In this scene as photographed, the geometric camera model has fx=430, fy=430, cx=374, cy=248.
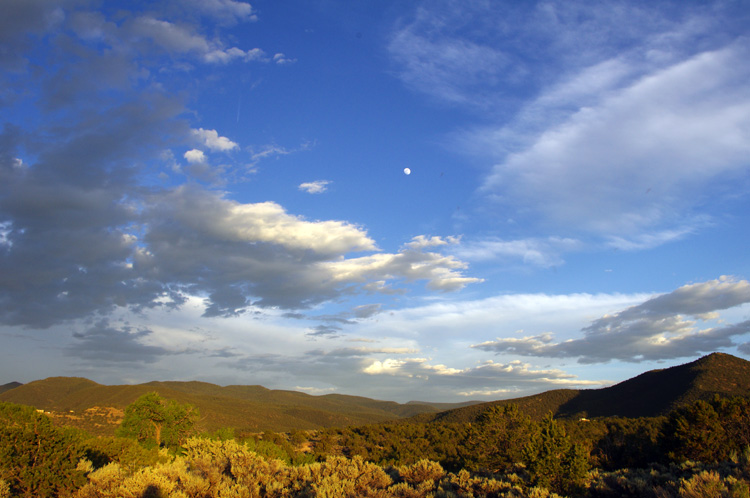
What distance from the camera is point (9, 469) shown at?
14852 millimetres

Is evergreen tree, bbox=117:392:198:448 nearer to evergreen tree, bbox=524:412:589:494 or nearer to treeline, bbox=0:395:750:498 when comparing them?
treeline, bbox=0:395:750:498

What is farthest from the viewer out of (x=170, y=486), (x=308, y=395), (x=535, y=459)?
(x=308, y=395)

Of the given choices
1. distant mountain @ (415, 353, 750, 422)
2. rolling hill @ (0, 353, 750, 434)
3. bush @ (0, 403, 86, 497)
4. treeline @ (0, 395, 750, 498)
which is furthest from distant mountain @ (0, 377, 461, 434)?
treeline @ (0, 395, 750, 498)

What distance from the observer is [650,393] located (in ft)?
261

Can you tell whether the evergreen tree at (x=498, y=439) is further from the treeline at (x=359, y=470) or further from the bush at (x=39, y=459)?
the bush at (x=39, y=459)

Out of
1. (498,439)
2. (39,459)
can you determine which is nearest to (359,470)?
(39,459)

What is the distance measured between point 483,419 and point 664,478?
28.6 m

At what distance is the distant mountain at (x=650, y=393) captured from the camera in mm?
69125

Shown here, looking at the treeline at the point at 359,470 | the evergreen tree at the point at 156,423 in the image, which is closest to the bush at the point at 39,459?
the treeline at the point at 359,470

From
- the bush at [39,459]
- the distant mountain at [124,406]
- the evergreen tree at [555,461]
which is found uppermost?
the bush at [39,459]

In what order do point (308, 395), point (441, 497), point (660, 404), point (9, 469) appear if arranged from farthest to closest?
point (308, 395), point (660, 404), point (9, 469), point (441, 497)

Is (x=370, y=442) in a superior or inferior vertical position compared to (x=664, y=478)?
inferior

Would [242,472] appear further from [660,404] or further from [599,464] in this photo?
[660,404]

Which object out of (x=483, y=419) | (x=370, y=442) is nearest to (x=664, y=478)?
(x=483, y=419)
